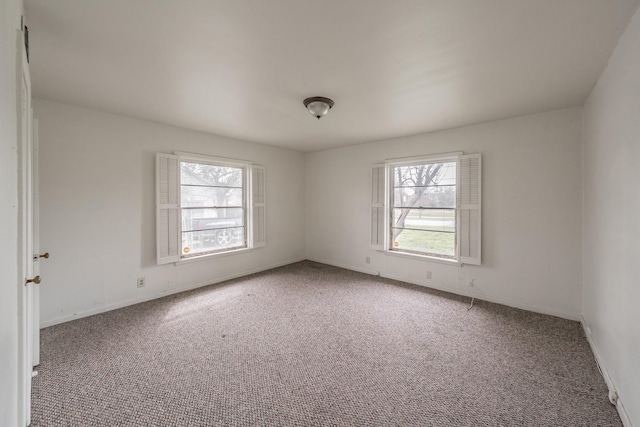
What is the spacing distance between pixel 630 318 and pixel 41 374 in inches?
163

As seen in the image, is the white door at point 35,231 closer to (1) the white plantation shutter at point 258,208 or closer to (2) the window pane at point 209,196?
(2) the window pane at point 209,196

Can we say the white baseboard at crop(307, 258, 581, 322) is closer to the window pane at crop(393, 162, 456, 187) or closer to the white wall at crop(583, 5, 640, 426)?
the white wall at crop(583, 5, 640, 426)

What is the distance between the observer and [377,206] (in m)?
4.61

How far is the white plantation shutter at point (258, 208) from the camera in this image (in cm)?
476

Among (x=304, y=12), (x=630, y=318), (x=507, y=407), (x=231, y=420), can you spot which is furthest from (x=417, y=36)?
(x=231, y=420)

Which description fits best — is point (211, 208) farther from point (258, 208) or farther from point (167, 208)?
point (258, 208)

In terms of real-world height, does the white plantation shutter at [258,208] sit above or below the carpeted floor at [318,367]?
above

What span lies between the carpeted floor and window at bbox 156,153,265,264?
3.04 feet

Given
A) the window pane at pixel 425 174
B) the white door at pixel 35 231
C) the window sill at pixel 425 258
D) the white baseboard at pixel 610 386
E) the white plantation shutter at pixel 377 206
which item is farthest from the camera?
the white plantation shutter at pixel 377 206

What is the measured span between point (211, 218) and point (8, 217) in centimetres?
339

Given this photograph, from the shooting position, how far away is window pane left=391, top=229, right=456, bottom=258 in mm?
4012

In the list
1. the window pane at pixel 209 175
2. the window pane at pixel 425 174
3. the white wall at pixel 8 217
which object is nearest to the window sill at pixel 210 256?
the window pane at pixel 209 175

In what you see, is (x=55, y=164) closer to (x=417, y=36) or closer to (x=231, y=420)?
(x=231, y=420)

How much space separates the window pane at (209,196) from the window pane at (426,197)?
9.13ft
